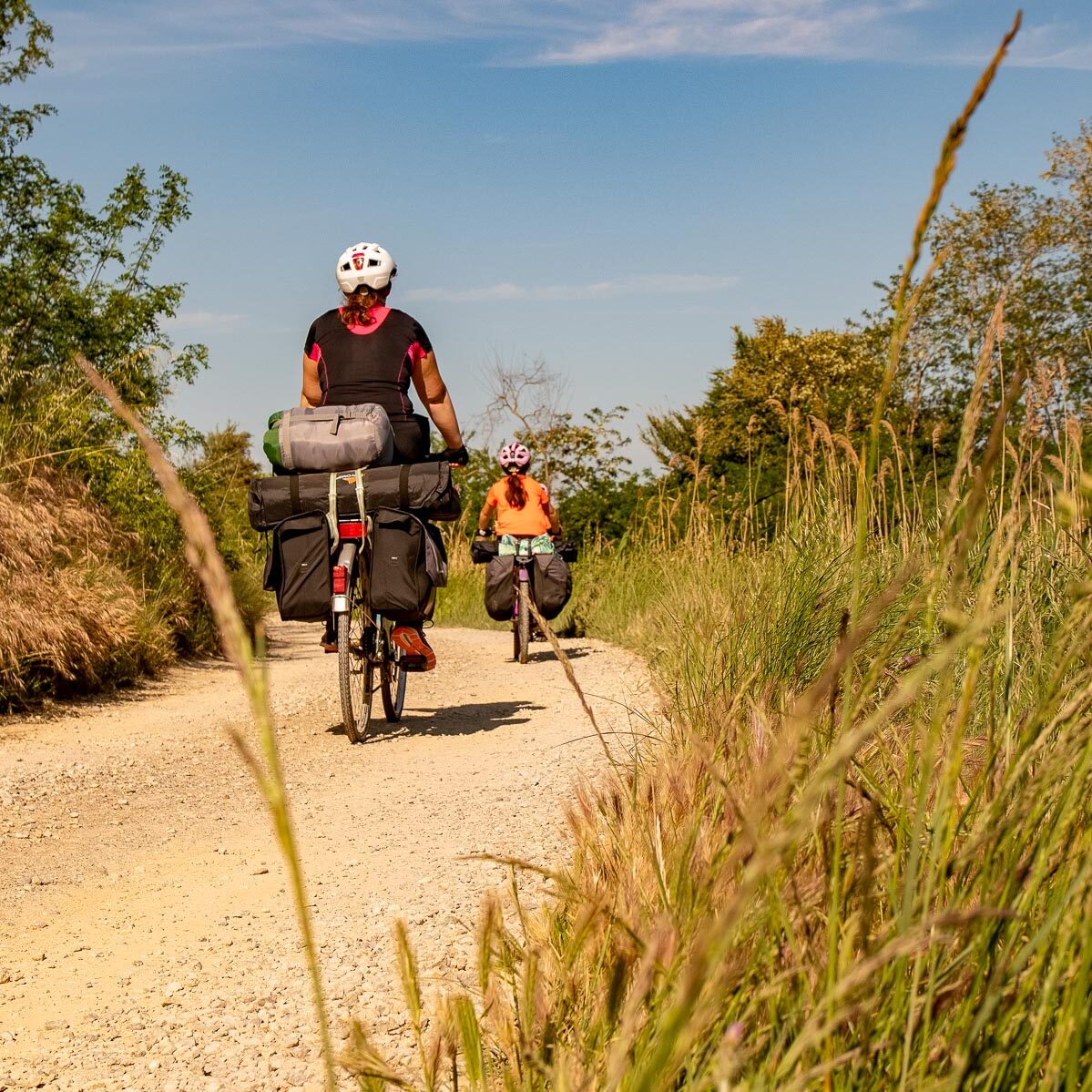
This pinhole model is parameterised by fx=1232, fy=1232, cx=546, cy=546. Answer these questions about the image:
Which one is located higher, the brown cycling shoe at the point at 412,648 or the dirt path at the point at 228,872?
→ the brown cycling shoe at the point at 412,648

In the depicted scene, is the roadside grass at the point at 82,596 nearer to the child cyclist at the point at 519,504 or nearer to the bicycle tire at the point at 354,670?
the bicycle tire at the point at 354,670

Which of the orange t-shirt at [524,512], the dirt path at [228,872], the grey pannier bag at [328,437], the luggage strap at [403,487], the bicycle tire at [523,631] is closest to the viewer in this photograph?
the dirt path at [228,872]

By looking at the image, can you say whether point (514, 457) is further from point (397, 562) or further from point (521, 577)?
point (397, 562)

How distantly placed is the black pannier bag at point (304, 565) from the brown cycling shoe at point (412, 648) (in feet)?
2.55

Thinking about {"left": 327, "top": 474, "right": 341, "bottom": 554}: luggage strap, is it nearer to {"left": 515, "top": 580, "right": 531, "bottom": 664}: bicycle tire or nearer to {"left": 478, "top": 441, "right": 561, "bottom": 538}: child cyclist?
{"left": 515, "top": 580, "right": 531, "bottom": 664}: bicycle tire

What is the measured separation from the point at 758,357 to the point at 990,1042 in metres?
43.4

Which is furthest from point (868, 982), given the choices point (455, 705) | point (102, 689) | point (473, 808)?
point (102, 689)

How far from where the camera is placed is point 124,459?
1019 centimetres

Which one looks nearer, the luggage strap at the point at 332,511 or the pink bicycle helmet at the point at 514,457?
the luggage strap at the point at 332,511

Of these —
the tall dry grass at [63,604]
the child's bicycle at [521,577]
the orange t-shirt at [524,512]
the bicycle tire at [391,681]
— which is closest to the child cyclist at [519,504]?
the orange t-shirt at [524,512]

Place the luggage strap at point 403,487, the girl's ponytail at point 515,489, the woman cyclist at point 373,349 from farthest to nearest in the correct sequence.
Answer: the girl's ponytail at point 515,489 < the woman cyclist at point 373,349 < the luggage strap at point 403,487

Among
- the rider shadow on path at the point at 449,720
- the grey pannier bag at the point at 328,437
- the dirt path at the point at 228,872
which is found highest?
the grey pannier bag at the point at 328,437

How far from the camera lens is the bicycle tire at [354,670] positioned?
652 centimetres

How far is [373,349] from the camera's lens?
6.88 metres
